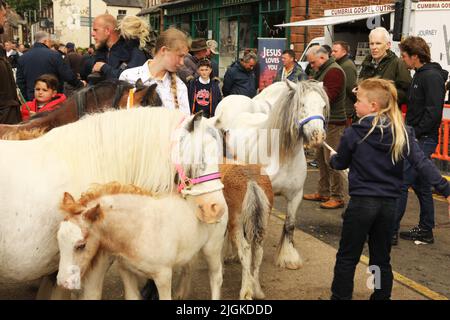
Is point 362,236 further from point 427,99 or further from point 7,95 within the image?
point 7,95

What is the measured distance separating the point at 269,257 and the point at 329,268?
0.63 meters

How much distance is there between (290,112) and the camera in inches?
173

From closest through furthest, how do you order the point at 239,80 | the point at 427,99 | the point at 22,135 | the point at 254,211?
the point at 22,135, the point at 254,211, the point at 427,99, the point at 239,80

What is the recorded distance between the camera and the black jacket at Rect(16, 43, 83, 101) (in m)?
7.09

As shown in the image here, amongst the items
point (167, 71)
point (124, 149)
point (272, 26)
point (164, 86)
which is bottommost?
point (124, 149)

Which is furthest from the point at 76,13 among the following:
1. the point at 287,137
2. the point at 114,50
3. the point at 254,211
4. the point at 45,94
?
the point at 254,211

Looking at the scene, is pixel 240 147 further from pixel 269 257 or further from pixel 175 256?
pixel 175 256

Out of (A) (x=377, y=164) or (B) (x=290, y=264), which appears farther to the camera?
(B) (x=290, y=264)

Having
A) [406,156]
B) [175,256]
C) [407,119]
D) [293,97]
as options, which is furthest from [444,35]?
[175,256]

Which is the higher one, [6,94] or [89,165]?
[6,94]

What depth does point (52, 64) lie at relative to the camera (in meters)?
7.16

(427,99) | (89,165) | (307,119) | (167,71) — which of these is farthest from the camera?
(427,99)

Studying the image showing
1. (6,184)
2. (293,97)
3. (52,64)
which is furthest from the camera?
(52,64)

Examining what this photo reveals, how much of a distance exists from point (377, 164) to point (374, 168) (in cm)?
3
